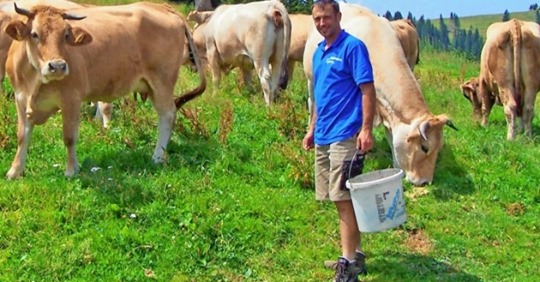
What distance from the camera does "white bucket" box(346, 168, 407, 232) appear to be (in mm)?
6402

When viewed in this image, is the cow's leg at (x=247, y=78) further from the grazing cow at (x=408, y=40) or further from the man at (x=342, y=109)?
the man at (x=342, y=109)

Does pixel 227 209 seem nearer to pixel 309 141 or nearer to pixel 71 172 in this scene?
pixel 309 141

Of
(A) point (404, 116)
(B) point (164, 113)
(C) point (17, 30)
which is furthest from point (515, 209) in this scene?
(C) point (17, 30)

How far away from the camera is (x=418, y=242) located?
8.08 meters

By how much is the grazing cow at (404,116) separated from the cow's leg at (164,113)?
2.55 m

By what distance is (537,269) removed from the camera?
7.59 m

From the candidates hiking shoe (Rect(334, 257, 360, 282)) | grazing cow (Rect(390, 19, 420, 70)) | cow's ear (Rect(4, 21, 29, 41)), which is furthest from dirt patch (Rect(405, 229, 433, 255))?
grazing cow (Rect(390, 19, 420, 70))

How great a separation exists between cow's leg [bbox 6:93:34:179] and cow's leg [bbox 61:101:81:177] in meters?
0.40

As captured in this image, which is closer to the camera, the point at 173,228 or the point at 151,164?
the point at 173,228

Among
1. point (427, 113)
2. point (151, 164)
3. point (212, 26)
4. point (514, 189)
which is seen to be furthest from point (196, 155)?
point (212, 26)

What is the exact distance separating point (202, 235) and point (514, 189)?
436 centimetres

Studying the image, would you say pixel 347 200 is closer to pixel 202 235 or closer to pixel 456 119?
pixel 202 235

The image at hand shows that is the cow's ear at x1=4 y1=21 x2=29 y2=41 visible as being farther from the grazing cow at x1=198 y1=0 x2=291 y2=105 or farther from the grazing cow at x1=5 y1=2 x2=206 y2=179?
the grazing cow at x1=198 y1=0 x2=291 y2=105

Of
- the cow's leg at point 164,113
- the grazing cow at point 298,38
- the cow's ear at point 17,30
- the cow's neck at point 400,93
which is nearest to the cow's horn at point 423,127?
the cow's neck at point 400,93
